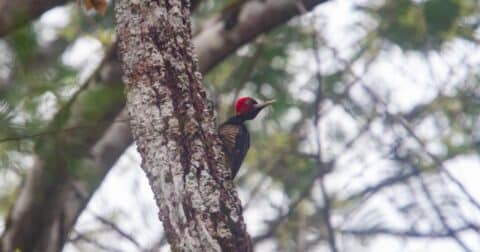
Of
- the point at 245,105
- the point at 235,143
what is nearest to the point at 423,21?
the point at 245,105

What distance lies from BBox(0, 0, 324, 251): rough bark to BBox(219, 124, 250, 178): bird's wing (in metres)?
0.63

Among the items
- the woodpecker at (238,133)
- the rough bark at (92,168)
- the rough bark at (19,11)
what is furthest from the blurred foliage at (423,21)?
the rough bark at (19,11)

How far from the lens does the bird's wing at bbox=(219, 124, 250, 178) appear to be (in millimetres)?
4402

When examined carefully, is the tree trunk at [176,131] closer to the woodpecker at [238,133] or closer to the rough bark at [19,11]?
the rough bark at [19,11]

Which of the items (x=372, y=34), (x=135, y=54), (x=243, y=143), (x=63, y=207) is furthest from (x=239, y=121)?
(x=372, y=34)

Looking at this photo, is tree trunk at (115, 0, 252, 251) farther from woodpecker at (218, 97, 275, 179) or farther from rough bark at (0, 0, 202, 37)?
woodpecker at (218, 97, 275, 179)

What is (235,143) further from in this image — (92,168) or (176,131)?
(176,131)

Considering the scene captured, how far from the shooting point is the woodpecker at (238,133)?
4410 mm

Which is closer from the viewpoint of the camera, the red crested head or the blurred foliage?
the red crested head

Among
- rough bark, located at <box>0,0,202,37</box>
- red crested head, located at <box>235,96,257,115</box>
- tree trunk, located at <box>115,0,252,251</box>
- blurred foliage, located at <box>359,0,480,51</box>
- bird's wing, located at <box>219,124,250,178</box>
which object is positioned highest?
blurred foliage, located at <box>359,0,480,51</box>

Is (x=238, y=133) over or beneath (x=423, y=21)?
beneath

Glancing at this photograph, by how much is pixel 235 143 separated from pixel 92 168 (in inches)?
33.4

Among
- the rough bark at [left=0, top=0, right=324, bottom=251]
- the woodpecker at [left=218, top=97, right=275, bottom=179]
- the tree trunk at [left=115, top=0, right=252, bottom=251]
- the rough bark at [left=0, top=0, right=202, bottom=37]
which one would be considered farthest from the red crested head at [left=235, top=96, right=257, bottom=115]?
the tree trunk at [left=115, top=0, right=252, bottom=251]

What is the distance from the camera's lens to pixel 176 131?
2625 millimetres
